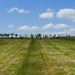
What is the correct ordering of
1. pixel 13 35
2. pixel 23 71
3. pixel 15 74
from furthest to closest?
pixel 13 35 < pixel 23 71 < pixel 15 74

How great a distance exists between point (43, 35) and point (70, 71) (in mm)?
97026

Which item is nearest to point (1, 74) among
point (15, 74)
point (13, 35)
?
point (15, 74)

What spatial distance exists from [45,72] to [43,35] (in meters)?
97.3

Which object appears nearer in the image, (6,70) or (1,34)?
(6,70)

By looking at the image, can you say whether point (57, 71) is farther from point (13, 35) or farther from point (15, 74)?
point (13, 35)

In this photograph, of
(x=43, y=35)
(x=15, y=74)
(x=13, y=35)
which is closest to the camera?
(x=15, y=74)

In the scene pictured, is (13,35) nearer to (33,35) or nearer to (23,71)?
(33,35)

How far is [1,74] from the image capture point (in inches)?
570

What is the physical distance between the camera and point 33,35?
376 ft

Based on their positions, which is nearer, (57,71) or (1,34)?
(57,71)

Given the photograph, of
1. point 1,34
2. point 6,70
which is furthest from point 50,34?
point 6,70

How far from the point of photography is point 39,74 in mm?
14352

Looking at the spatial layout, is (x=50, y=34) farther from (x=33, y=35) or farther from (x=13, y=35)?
(x=13, y=35)

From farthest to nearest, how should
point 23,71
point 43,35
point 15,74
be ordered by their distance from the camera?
1. point 43,35
2. point 23,71
3. point 15,74
